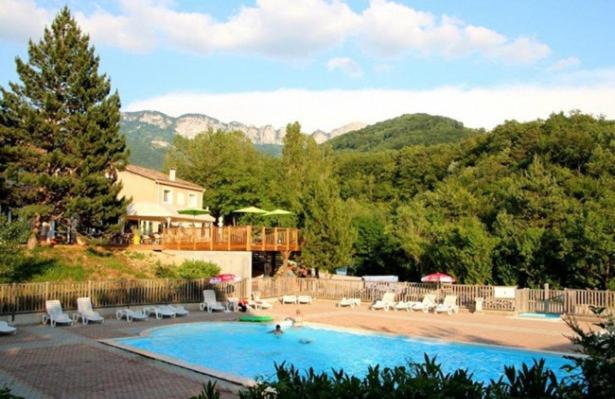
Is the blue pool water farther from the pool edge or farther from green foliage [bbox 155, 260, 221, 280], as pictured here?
green foliage [bbox 155, 260, 221, 280]

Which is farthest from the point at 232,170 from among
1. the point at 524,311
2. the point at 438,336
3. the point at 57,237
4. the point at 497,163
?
the point at 438,336

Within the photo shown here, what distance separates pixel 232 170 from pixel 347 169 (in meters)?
22.7

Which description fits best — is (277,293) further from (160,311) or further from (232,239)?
(160,311)

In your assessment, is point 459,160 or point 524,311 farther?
point 459,160

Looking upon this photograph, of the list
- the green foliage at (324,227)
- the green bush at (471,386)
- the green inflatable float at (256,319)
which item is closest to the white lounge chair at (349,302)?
the green foliage at (324,227)

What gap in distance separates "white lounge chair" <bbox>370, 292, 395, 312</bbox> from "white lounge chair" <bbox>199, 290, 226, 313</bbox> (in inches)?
279

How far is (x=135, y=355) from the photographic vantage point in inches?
542

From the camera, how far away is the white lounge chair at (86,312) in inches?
743

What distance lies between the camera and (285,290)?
29172 mm

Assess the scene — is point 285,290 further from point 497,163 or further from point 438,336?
point 497,163

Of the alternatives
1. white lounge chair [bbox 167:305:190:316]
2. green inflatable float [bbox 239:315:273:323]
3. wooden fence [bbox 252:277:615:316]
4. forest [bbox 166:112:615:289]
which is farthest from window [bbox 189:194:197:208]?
green inflatable float [bbox 239:315:273:323]

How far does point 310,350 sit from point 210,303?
7.28 meters

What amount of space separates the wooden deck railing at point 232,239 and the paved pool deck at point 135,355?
5.14 m

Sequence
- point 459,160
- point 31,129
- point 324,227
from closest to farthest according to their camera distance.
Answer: point 31,129
point 324,227
point 459,160
